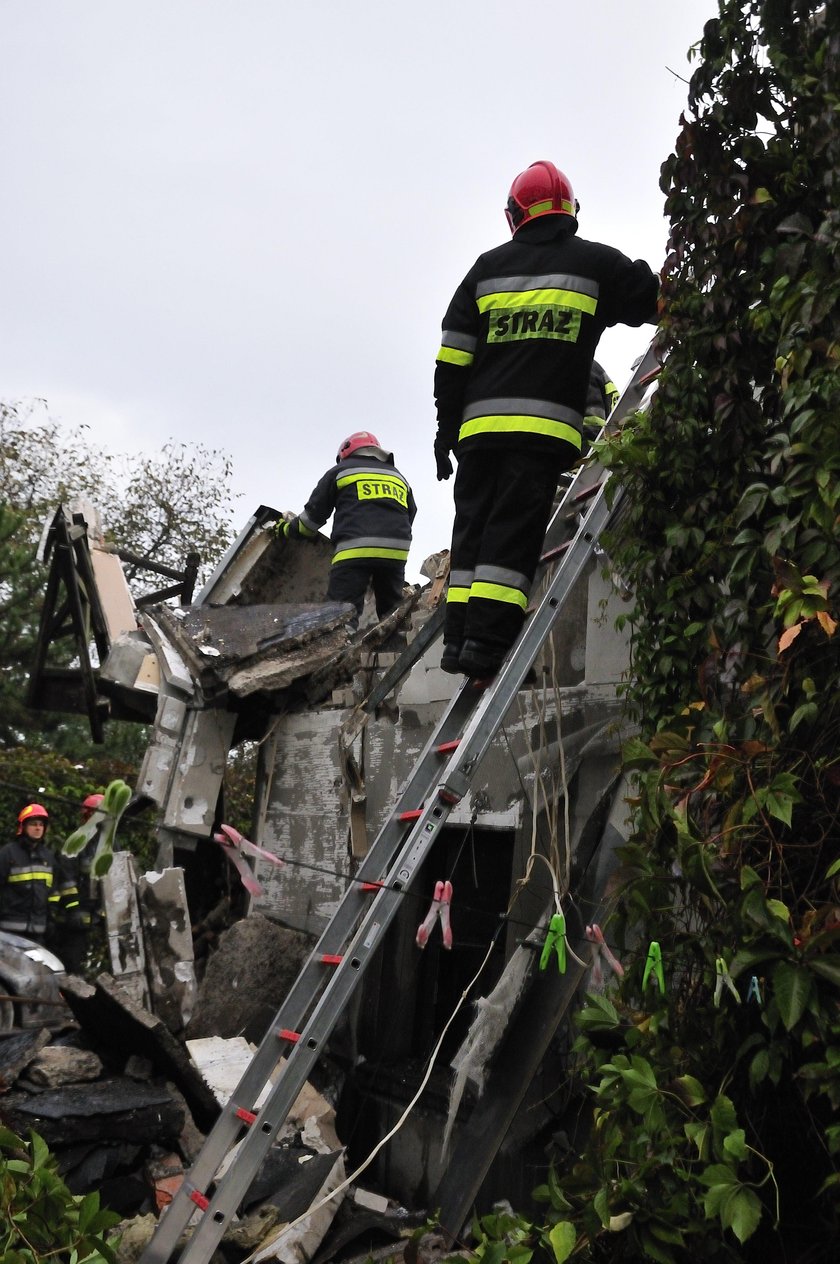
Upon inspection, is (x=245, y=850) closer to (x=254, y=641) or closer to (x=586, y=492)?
(x=586, y=492)

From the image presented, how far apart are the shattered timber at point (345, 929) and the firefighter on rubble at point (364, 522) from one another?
51 cm

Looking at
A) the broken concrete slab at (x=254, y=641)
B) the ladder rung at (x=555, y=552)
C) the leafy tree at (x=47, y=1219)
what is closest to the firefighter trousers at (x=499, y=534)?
the ladder rung at (x=555, y=552)

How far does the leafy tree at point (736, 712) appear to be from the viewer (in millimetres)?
2381

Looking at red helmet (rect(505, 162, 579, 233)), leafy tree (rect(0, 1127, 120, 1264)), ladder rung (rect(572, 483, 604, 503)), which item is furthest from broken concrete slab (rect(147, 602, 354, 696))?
leafy tree (rect(0, 1127, 120, 1264))

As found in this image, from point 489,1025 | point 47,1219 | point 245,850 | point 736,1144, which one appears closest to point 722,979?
point 736,1144

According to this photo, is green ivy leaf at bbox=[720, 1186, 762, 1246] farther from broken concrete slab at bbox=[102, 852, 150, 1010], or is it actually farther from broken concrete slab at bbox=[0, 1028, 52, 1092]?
broken concrete slab at bbox=[102, 852, 150, 1010]

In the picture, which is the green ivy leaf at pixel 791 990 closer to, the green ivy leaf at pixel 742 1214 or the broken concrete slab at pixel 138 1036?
the green ivy leaf at pixel 742 1214

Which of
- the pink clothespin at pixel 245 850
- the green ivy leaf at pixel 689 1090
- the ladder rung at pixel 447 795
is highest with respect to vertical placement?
the ladder rung at pixel 447 795

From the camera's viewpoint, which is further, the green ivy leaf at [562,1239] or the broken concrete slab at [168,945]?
the broken concrete slab at [168,945]

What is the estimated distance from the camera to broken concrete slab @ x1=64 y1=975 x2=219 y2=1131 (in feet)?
14.4

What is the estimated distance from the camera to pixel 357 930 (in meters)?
3.37

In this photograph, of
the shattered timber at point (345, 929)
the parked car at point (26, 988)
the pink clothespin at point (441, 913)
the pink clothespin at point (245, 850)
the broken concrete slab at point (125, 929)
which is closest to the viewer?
the pink clothespin at point (245, 850)

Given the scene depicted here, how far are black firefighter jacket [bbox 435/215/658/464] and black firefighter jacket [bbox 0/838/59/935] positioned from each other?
5.46 metres

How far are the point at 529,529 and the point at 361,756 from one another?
7.36 feet
